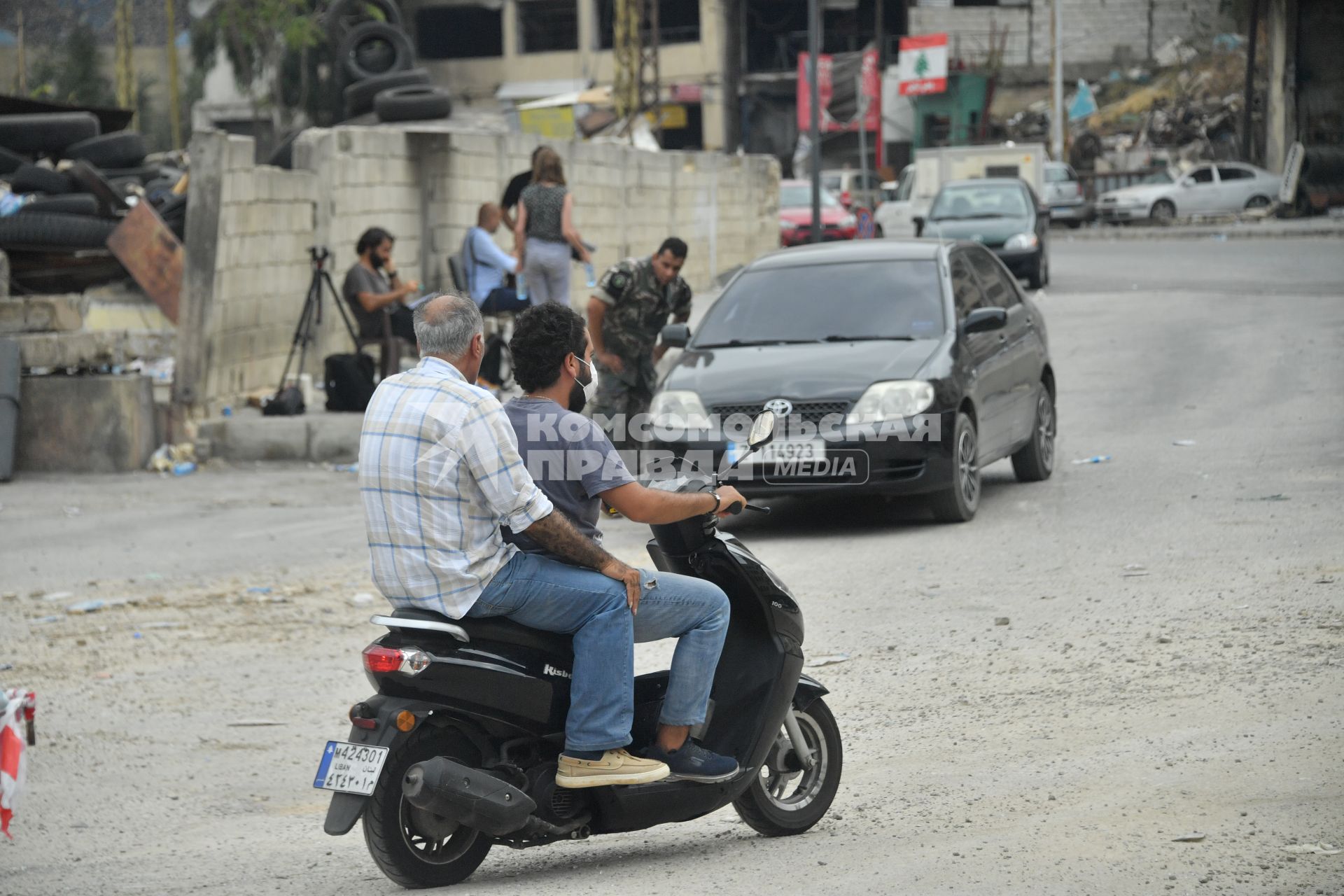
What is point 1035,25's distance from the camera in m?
58.8

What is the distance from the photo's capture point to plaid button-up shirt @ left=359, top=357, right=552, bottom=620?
4.34m

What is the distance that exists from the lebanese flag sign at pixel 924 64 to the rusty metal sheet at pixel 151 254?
135ft

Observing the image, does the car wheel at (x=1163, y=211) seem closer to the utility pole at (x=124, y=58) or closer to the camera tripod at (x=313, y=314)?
the utility pole at (x=124, y=58)

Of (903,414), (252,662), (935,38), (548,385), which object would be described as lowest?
(252,662)

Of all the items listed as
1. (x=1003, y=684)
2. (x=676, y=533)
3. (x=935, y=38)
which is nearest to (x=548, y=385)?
(x=676, y=533)

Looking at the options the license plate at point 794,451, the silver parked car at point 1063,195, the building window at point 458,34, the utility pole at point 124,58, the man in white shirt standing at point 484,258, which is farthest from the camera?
the building window at point 458,34

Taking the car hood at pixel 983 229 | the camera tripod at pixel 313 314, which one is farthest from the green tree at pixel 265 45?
the camera tripod at pixel 313 314

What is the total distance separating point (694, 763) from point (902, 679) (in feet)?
7.39

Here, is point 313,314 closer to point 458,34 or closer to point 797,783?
point 797,783

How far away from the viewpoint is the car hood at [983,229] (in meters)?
24.5

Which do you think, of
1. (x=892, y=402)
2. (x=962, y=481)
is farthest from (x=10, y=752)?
(x=962, y=481)

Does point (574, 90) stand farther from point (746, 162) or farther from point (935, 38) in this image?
point (746, 162)

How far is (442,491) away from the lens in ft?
14.3

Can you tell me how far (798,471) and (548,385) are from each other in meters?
5.08
